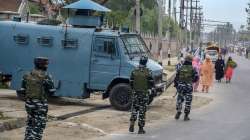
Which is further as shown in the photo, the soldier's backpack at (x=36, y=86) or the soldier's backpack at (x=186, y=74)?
the soldier's backpack at (x=186, y=74)

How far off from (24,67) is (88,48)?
2305mm

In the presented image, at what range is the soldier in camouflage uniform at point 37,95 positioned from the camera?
37.7ft

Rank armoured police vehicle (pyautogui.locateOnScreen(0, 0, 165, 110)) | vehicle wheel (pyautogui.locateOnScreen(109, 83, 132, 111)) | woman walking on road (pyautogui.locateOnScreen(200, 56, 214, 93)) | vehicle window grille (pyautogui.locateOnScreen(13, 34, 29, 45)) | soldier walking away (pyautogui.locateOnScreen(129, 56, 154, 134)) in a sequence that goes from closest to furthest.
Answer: soldier walking away (pyautogui.locateOnScreen(129, 56, 154, 134)) → vehicle wheel (pyautogui.locateOnScreen(109, 83, 132, 111)) → armoured police vehicle (pyautogui.locateOnScreen(0, 0, 165, 110)) → vehicle window grille (pyautogui.locateOnScreen(13, 34, 29, 45)) → woman walking on road (pyautogui.locateOnScreen(200, 56, 214, 93))

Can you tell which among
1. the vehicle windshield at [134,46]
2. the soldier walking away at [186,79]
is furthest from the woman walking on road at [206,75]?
the soldier walking away at [186,79]

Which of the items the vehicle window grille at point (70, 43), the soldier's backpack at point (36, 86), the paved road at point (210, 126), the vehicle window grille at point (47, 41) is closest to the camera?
the soldier's backpack at point (36, 86)

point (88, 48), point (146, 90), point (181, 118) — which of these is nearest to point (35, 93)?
point (146, 90)

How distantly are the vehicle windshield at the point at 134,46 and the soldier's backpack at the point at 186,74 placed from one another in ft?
9.69

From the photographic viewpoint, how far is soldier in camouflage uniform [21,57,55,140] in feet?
37.7

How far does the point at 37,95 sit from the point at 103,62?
9152mm

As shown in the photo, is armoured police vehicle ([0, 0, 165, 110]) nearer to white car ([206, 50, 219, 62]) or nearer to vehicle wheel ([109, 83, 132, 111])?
vehicle wheel ([109, 83, 132, 111])

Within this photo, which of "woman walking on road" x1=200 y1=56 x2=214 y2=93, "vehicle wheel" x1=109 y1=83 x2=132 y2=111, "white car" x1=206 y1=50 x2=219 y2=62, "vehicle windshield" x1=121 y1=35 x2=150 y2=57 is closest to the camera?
"vehicle wheel" x1=109 y1=83 x2=132 y2=111

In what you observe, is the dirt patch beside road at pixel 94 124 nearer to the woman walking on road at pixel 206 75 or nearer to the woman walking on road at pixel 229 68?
the woman walking on road at pixel 206 75

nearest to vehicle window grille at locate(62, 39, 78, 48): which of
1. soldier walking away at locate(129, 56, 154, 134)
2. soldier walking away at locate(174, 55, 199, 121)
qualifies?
soldier walking away at locate(174, 55, 199, 121)

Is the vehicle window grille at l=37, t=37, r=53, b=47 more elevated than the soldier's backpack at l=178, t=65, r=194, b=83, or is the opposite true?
the vehicle window grille at l=37, t=37, r=53, b=47
